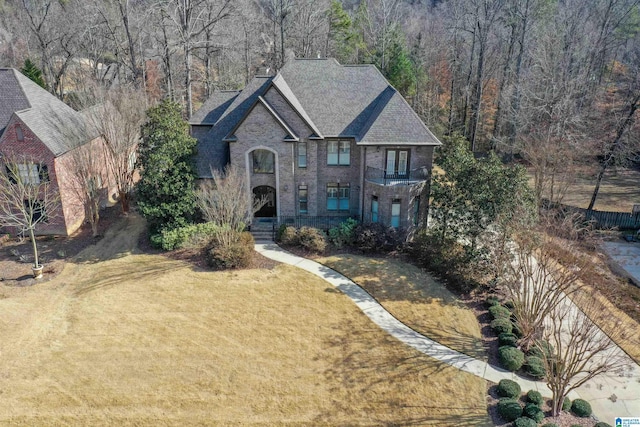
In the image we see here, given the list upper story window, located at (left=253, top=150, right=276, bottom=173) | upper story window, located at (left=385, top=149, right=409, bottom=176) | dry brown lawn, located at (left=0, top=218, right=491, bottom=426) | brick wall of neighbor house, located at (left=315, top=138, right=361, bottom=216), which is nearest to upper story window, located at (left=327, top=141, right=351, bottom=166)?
brick wall of neighbor house, located at (left=315, top=138, right=361, bottom=216)

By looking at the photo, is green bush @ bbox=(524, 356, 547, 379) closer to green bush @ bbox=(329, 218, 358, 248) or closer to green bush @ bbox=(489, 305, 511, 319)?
green bush @ bbox=(489, 305, 511, 319)

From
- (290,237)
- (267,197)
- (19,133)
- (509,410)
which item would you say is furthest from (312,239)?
(19,133)

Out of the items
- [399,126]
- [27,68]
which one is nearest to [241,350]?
[399,126]

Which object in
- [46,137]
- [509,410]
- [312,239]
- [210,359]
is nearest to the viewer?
[509,410]

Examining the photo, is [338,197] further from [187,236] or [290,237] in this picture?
[187,236]

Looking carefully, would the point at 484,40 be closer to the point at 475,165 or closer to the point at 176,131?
the point at 475,165
